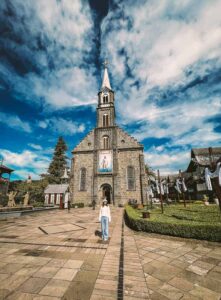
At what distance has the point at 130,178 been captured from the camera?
82.7ft

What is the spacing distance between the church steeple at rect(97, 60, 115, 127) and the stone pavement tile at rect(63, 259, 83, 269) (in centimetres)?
2554

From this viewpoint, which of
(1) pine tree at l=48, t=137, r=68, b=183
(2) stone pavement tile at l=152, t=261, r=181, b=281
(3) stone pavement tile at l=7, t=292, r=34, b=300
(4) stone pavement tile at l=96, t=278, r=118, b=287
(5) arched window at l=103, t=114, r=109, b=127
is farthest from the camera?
(1) pine tree at l=48, t=137, r=68, b=183

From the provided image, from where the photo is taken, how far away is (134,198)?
2391 centimetres

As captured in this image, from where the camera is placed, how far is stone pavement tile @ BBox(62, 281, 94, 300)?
2.86 metres

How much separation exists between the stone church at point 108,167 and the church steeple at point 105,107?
0.71 ft

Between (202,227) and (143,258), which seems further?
(202,227)

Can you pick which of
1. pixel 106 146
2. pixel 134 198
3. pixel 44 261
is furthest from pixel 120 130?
pixel 44 261

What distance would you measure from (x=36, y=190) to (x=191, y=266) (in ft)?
126

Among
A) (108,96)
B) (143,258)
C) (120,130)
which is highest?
(108,96)

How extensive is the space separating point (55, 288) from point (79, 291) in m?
0.53

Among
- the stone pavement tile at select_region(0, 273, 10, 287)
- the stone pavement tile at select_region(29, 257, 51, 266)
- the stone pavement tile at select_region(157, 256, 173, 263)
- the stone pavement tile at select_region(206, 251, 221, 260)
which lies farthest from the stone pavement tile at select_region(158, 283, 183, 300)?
the stone pavement tile at select_region(0, 273, 10, 287)

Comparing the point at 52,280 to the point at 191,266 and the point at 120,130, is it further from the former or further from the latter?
the point at 120,130

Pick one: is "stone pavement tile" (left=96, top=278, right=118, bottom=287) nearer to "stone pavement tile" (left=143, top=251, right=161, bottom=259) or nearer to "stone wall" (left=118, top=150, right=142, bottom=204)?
"stone pavement tile" (left=143, top=251, right=161, bottom=259)

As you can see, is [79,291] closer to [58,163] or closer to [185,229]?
[185,229]
